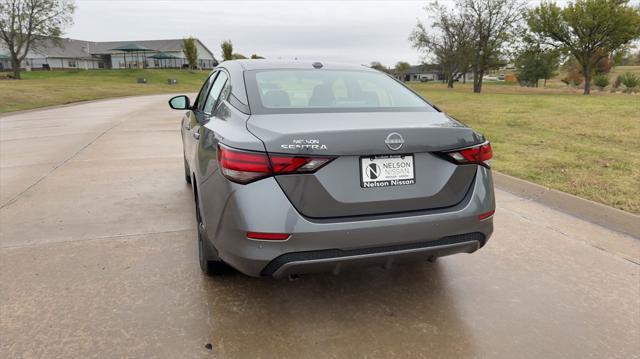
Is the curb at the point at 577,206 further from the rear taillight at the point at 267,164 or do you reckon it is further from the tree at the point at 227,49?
the tree at the point at 227,49

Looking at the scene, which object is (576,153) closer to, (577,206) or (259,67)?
(577,206)

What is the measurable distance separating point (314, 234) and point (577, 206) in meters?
3.63

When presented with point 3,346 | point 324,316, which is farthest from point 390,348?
point 3,346

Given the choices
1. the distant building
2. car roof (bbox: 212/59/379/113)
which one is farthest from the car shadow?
the distant building

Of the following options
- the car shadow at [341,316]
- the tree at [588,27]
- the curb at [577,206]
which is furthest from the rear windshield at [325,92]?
the tree at [588,27]

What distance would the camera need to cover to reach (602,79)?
42.0 metres

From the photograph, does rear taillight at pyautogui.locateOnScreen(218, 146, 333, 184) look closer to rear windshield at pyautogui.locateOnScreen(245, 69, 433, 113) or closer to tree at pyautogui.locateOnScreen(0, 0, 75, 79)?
rear windshield at pyautogui.locateOnScreen(245, 69, 433, 113)

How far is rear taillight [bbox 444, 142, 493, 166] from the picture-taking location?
8.81ft

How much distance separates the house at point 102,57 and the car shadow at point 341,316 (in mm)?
76024

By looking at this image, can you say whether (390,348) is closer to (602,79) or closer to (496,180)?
(496,180)

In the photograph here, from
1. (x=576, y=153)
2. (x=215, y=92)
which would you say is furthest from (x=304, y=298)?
(x=576, y=153)

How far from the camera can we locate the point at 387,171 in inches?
99.2

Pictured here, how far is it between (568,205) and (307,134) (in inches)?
146

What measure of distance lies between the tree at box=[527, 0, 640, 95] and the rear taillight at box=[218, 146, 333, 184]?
4122cm
